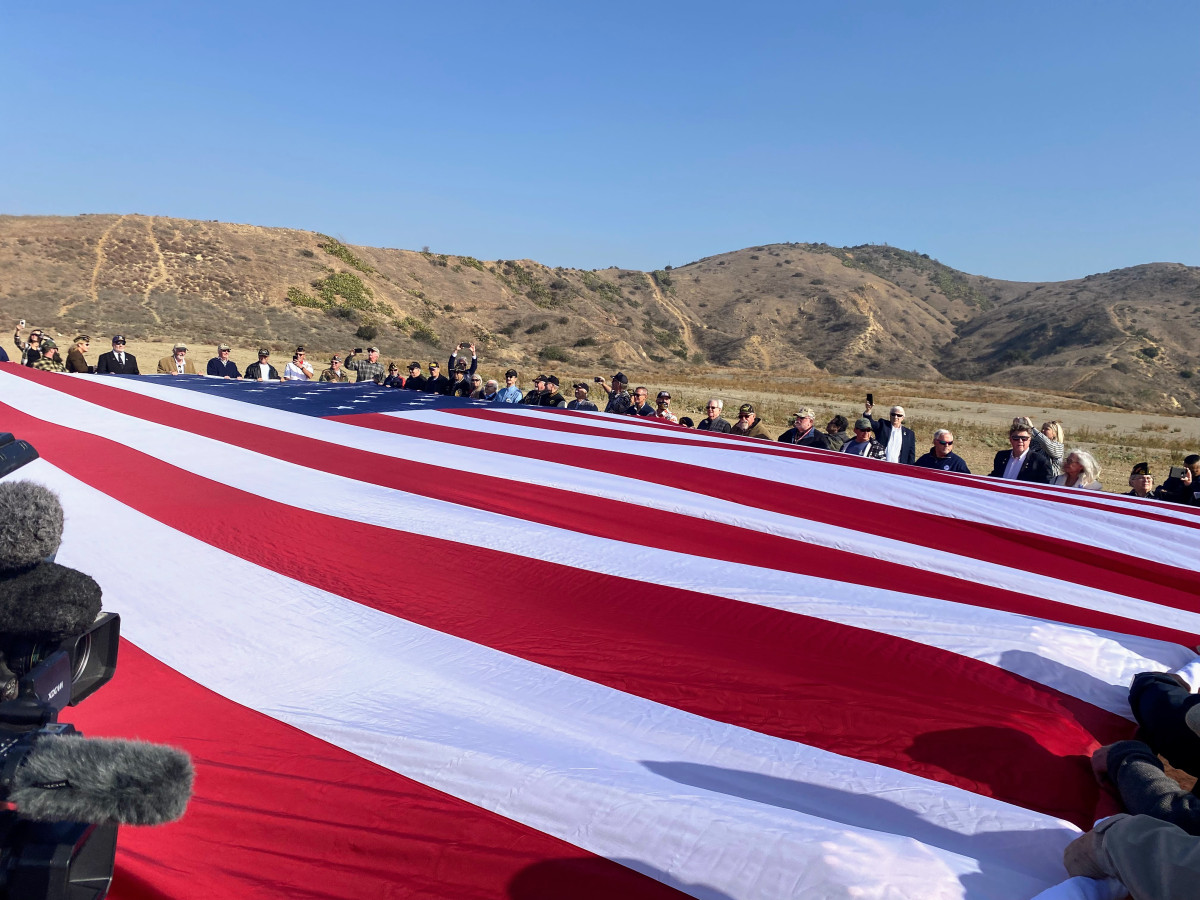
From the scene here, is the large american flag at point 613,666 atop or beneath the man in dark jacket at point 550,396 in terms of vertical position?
beneath

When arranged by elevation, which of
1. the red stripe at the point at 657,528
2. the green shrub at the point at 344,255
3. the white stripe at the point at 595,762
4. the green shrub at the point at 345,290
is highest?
the green shrub at the point at 344,255

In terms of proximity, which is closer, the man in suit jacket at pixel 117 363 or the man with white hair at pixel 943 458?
the man with white hair at pixel 943 458

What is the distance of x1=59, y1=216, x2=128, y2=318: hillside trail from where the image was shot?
31.5m

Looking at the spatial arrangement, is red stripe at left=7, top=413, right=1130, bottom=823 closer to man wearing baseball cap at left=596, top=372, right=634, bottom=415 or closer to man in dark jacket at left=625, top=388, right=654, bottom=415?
man in dark jacket at left=625, top=388, right=654, bottom=415

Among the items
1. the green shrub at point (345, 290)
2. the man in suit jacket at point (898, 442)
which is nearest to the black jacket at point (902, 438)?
the man in suit jacket at point (898, 442)

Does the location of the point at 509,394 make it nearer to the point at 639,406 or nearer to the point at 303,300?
the point at 639,406

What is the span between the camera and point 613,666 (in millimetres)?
2088

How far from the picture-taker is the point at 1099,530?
337cm

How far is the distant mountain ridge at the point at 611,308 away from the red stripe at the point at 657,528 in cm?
2672

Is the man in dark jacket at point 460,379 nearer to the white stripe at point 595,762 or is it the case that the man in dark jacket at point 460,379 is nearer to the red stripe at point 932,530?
the red stripe at point 932,530

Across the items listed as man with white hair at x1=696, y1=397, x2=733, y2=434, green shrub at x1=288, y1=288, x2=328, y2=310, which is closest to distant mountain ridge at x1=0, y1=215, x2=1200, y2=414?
green shrub at x1=288, y1=288, x2=328, y2=310

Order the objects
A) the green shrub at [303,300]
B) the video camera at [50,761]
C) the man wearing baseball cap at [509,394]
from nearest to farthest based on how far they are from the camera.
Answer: the video camera at [50,761] → the man wearing baseball cap at [509,394] → the green shrub at [303,300]

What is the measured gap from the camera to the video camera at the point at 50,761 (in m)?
0.80

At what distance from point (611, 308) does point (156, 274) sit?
38236 millimetres
